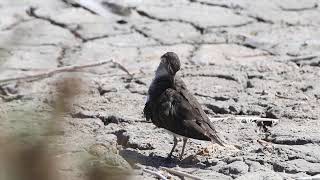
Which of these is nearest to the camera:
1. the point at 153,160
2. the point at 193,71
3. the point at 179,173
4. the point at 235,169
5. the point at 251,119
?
the point at 179,173

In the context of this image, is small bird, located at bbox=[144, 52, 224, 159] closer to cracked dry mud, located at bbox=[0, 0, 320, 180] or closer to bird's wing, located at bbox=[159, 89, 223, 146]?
bird's wing, located at bbox=[159, 89, 223, 146]

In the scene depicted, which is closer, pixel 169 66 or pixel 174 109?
pixel 174 109

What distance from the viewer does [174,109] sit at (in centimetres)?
397

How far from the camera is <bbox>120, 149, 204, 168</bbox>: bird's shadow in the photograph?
3969 mm

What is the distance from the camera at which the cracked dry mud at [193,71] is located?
414 centimetres

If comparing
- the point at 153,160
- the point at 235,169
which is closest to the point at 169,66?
the point at 153,160

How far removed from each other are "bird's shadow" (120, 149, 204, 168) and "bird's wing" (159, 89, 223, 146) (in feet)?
0.64

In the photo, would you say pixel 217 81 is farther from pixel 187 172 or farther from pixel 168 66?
pixel 187 172

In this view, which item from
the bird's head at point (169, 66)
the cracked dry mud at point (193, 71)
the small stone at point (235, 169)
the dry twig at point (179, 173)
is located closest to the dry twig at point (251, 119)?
the cracked dry mud at point (193, 71)

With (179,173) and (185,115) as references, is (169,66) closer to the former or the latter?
(185,115)

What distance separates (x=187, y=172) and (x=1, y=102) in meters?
1.77

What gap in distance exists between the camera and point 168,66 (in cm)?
420

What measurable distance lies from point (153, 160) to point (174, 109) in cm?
30

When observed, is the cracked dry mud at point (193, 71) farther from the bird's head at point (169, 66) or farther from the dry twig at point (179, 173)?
the bird's head at point (169, 66)
